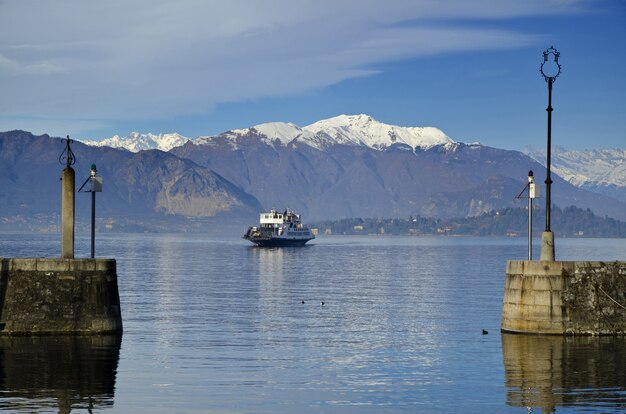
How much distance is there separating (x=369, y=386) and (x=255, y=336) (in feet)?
54.9

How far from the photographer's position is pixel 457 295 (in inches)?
3420

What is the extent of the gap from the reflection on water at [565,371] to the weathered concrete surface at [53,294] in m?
15.6

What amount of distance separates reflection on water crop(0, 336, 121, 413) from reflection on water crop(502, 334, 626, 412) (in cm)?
1256

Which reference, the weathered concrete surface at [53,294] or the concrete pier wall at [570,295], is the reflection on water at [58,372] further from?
the concrete pier wall at [570,295]

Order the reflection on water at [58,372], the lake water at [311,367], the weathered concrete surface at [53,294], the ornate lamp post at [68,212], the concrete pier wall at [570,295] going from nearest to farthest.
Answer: the reflection on water at [58,372] → the lake water at [311,367] → the weathered concrete surface at [53,294] → the concrete pier wall at [570,295] → the ornate lamp post at [68,212]

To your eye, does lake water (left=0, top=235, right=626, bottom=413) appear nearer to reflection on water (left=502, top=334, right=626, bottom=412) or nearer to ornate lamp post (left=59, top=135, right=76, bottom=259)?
reflection on water (left=502, top=334, right=626, bottom=412)

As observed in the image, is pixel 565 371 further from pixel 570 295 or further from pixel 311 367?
pixel 311 367

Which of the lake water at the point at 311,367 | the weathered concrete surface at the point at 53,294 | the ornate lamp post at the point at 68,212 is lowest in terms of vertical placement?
the lake water at the point at 311,367

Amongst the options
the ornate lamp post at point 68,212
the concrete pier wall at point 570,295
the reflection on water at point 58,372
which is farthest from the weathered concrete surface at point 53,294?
the concrete pier wall at point 570,295

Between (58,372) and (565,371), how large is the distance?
54.6ft

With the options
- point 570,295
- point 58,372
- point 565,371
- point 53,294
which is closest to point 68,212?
point 53,294

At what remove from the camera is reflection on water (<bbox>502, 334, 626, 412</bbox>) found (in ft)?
106

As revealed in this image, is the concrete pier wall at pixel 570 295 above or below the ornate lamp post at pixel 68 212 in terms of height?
below

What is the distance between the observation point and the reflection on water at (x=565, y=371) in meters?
32.2
